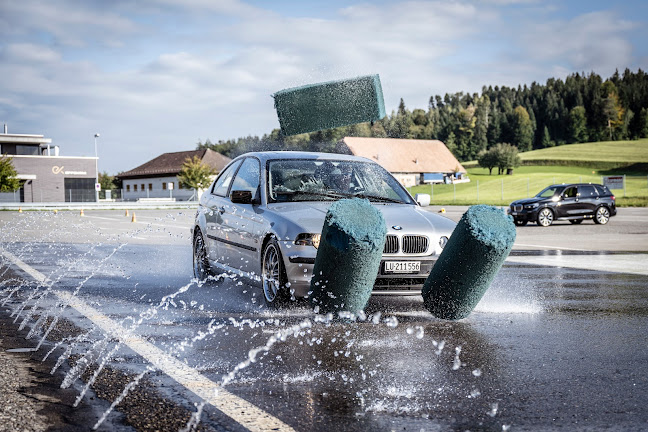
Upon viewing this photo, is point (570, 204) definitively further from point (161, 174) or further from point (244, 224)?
point (161, 174)

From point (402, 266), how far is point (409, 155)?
96.7 meters

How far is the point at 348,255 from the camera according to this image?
19.7ft

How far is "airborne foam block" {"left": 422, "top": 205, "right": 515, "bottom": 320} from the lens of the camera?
633 cm

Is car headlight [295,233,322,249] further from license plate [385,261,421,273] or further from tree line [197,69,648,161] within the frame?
tree line [197,69,648,161]

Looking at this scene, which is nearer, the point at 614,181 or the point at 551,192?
the point at 551,192

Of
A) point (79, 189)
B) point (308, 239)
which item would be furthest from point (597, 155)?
point (308, 239)

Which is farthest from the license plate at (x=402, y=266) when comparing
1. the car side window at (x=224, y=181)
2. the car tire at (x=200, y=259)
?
the car tire at (x=200, y=259)

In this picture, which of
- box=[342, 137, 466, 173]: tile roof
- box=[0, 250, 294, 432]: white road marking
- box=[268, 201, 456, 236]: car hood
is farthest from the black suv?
box=[342, 137, 466, 173]: tile roof

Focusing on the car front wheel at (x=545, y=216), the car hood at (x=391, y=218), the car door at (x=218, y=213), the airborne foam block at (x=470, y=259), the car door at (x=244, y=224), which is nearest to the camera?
the airborne foam block at (x=470, y=259)

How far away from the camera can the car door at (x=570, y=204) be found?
27828mm

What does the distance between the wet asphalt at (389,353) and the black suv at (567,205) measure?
665 inches

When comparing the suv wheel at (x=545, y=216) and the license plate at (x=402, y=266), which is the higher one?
the license plate at (x=402, y=266)

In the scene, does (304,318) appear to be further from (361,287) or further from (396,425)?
(396,425)

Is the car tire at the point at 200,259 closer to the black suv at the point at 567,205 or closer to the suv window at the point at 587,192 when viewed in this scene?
the black suv at the point at 567,205
